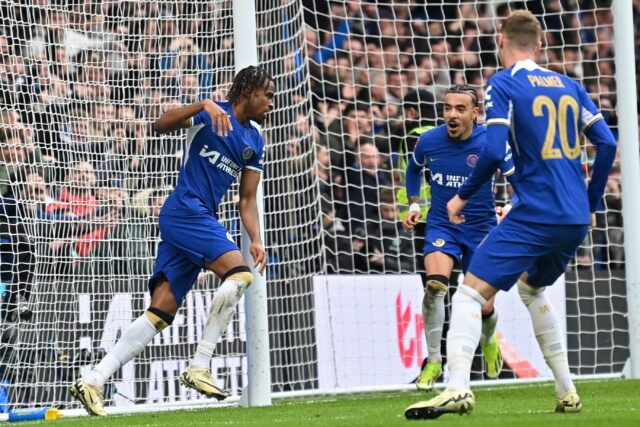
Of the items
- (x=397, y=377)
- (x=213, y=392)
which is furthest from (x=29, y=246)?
(x=397, y=377)

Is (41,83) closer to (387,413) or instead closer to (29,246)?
(29,246)

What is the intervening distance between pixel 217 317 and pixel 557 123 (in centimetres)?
286

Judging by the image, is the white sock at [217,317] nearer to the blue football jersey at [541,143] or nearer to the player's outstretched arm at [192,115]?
the player's outstretched arm at [192,115]

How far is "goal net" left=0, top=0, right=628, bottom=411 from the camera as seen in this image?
10031 mm

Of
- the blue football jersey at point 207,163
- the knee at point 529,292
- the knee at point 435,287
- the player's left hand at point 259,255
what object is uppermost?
the blue football jersey at point 207,163

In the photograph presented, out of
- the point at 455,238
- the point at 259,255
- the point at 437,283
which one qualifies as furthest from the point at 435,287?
the point at 259,255

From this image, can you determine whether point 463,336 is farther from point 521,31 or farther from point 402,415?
point 521,31

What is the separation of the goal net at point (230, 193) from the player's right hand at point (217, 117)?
2.08 meters

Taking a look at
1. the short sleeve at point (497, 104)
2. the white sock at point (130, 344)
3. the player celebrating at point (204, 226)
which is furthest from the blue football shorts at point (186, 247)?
the short sleeve at point (497, 104)

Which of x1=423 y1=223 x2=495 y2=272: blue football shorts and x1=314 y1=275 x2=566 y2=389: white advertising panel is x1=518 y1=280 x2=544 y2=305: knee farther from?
x1=314 y1=275 x2=566 y2=389: white advertising panel

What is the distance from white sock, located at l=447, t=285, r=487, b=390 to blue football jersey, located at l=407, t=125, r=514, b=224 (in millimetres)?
3145

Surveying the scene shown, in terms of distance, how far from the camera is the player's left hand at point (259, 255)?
860 cm

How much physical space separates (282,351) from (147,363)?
47.8 inches

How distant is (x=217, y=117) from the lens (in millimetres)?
8219
